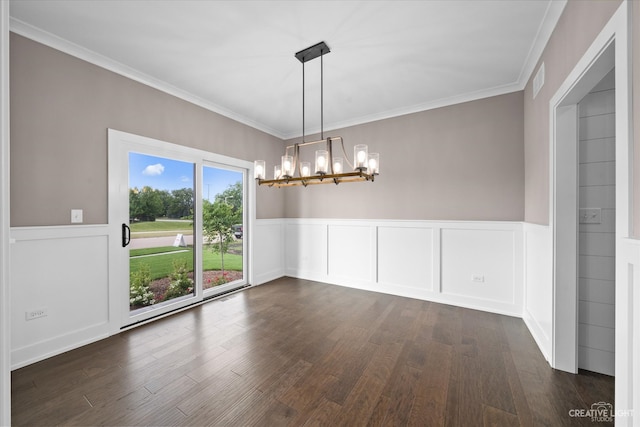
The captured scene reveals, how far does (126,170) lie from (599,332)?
184 inches

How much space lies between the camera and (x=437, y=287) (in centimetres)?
364

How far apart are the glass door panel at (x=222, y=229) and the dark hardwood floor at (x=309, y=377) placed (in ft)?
3.18

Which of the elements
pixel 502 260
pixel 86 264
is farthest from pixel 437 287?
pixel 86 264

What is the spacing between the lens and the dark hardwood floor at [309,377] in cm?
165

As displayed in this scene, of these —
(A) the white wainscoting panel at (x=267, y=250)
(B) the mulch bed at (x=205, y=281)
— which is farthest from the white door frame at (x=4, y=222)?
(A) the white wainscoting panel at (x=267, y=250)

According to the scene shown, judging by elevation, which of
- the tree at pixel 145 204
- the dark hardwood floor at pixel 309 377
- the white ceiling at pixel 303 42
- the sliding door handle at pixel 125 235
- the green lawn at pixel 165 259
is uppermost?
the white ceiling at pixel 303 42

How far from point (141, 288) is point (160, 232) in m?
0.69

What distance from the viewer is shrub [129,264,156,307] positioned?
2.98 meters

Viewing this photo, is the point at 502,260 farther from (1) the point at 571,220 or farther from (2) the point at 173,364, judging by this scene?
(2) the point at 173,364

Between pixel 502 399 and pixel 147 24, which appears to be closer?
pixel 502 399

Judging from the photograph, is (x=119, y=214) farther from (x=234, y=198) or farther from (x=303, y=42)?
(x=303, y=42)

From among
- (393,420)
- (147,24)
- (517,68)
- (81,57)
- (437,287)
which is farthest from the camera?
(437,287)

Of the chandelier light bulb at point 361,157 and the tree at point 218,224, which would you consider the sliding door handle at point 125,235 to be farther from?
the chandelier light bulb at point 361,157

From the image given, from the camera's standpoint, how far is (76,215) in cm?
248
